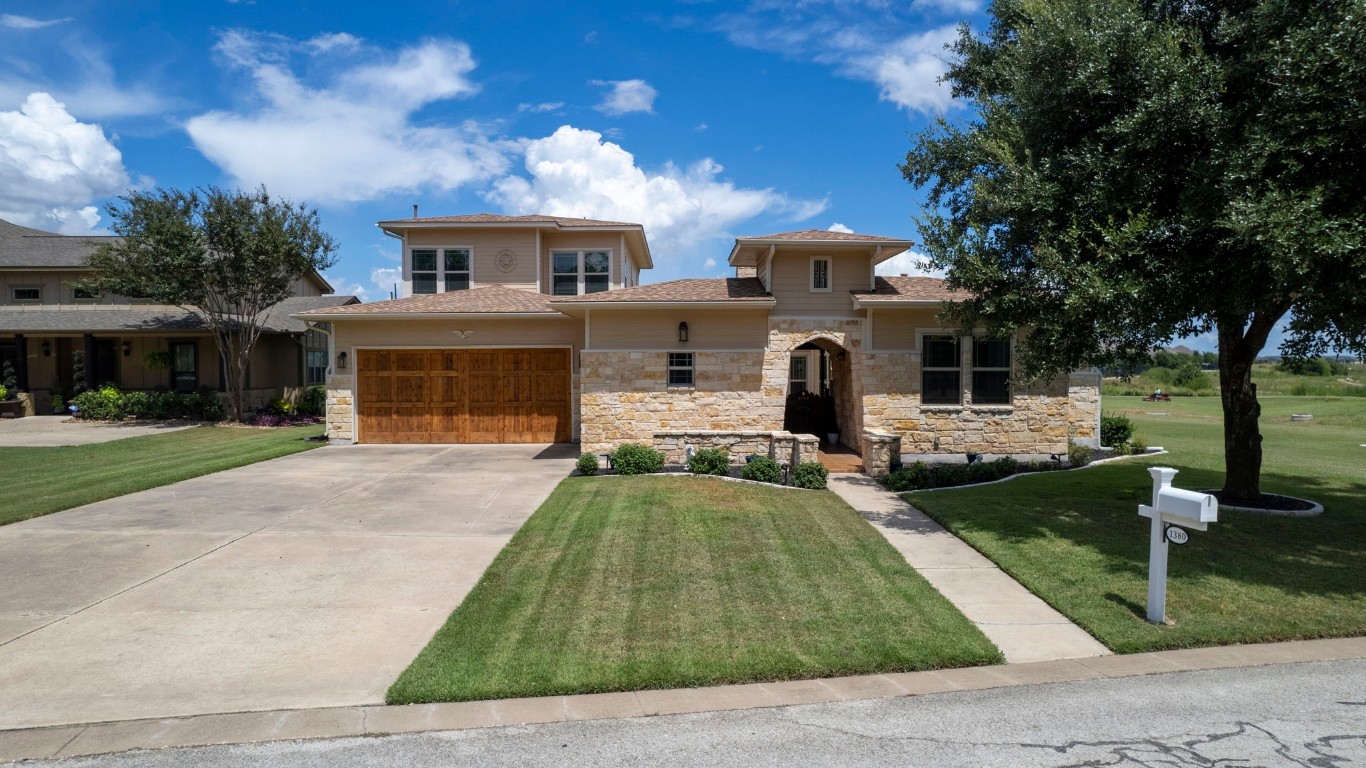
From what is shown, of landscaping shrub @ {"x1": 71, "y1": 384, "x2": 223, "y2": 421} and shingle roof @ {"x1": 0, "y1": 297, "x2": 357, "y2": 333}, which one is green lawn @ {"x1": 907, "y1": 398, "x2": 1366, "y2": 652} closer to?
landscaping shrub @ {"x1": 71, "y1": 384, "x2": 223, "y2": 421}

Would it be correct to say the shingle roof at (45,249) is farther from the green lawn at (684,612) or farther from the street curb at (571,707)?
the street curb at (571,707)

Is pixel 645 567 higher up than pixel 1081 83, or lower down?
lower down

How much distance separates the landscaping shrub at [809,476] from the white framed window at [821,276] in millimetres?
4509

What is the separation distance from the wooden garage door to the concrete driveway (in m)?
5.61

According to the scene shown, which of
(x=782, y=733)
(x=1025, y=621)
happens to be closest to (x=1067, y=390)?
(x=1025, y=621)

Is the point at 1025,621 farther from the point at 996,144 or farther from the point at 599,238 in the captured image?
the point at 599,238

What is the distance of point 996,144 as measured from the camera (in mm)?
9062

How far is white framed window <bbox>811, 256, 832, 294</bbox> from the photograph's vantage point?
48.4ft

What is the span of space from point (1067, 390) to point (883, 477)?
5233 millimetres

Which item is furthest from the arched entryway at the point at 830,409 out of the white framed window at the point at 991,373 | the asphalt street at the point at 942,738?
the asphalt street at the point at 942,738

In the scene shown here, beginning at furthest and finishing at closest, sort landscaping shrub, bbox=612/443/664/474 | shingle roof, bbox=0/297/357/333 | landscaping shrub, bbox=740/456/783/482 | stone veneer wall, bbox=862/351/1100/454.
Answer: shingle roof, bbox=0/297/357/333, stone veneer wall, bbox=862/351/1100/454, landscaping shrub, bbox=612/443/664/474, landscaping shrub, bbox=740/456/783/482

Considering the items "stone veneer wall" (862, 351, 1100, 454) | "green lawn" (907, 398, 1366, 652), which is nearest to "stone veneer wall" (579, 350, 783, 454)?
"stone veneer wall" (862, 351, 1100, 454)

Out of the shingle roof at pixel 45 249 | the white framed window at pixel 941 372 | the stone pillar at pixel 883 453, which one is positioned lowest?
the stone pillar at pixel 883 453

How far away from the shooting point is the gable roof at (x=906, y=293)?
1387cm
